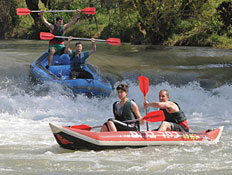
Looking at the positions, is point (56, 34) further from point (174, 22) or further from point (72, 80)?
point (174, 22)

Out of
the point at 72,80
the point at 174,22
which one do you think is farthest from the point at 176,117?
the point at 174,22

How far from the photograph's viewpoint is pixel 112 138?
187 inches

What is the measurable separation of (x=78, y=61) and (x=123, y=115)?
351cm

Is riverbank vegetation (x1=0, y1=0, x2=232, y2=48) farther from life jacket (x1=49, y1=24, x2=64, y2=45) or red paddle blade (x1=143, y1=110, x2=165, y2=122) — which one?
red paddle blade (x1=143, y1=110, x2=165, y2=122)

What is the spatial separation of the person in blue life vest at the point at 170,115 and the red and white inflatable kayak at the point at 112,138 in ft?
0.38

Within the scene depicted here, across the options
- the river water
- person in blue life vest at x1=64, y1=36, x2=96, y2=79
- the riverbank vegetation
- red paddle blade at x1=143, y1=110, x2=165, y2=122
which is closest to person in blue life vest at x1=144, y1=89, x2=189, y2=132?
red paddle blade at x1=143, y1=110, x2=165, y2=122

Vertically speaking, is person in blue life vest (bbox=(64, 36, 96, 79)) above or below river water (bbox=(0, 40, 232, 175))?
above

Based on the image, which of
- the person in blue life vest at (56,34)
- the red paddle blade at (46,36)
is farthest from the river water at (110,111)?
the red paddle blade at (46,36)

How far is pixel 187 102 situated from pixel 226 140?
2789mm

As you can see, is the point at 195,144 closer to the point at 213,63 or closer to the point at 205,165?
the point at 205,165

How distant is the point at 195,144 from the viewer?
512 centimetres

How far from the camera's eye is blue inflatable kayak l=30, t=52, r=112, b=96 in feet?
26.1

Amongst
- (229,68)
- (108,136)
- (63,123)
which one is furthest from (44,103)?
(229,68)

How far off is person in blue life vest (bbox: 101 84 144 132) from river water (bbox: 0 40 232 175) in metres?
0.29
